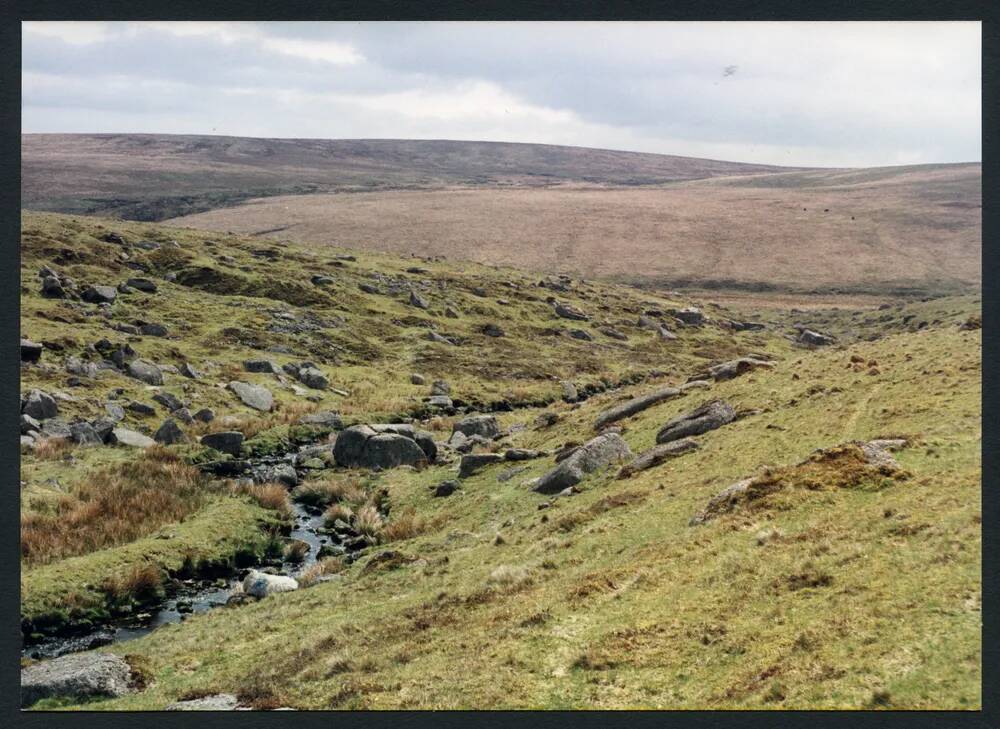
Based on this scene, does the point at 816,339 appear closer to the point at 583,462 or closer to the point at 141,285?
the point at 583,462

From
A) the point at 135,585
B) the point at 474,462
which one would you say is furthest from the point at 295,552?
the point at 474,462

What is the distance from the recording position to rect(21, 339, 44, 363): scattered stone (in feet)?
155

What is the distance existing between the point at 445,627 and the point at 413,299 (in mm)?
76481

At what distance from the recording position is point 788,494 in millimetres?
20656

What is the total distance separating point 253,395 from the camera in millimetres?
52438

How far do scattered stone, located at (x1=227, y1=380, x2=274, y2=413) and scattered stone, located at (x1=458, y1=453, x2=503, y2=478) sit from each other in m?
19.7

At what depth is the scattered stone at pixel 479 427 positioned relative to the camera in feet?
158

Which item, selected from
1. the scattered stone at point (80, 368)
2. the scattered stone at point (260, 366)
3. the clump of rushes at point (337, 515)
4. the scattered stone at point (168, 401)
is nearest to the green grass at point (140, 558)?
the clump of rushes at point (337, 515)

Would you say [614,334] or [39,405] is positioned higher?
[39,405]

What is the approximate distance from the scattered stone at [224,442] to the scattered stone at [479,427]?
13.1 meters

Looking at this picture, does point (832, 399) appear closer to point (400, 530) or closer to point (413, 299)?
point (400, 530)

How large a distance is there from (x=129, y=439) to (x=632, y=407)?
85.1 ft

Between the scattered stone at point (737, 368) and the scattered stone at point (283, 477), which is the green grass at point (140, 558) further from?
the scattered stone at point (737, 368)

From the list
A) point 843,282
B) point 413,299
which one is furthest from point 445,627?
point 843,282
